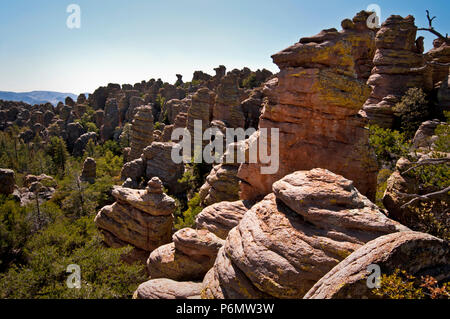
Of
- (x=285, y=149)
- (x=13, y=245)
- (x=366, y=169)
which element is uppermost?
(x=285, y=149)

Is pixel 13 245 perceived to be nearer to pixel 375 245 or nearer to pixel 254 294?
pixel 254 294

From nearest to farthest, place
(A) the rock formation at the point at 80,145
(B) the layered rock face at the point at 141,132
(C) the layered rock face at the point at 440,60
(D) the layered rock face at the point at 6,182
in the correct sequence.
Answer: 1. (D) the layered rock face at the point at 6,182
2. (C) the layered rock face at the point at 440,60
3. (B) the layered rock face at the point at 141,132
4. (A) the rock formation at the point at 80,145

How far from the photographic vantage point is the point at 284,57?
12125 millimetres

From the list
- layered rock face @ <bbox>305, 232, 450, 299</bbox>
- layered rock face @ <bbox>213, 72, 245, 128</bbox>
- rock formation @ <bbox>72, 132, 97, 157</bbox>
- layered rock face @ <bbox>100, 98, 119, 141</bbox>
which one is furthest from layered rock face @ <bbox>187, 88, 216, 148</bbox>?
layered rock face @ <bbox>100, 98, 119, 141</bbox>

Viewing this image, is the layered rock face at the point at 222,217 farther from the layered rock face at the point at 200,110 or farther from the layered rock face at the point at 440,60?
the layered rock face at the point at 440,60

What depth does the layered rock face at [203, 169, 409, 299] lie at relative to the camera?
626 centimetres

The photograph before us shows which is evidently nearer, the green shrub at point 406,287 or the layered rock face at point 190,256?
the green shrub at point 406,287

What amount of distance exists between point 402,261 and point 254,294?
3.55 meters

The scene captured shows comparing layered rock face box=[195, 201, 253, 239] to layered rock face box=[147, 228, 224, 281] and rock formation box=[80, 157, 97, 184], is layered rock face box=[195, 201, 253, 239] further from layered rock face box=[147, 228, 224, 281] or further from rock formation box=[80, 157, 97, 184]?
rock formation box=[80, 157, 97, 184]

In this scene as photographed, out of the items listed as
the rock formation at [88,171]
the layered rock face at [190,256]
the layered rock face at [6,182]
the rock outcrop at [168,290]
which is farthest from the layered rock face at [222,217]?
the rock formation at [88,171]

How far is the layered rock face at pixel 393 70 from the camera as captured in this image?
28594 mm

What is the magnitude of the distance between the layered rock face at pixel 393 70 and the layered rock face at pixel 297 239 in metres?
25.8
